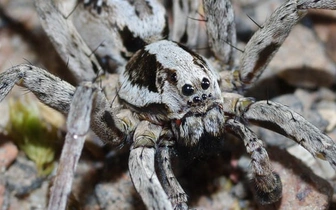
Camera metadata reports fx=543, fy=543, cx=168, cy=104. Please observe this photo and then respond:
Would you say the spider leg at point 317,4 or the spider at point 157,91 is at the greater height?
the spider leg at point 317,4

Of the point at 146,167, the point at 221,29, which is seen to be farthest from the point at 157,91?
the point at 221,29

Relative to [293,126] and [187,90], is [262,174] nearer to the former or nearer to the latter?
[293,126]

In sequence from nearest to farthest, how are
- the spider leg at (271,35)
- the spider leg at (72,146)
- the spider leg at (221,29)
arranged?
1. the spider leg at (72,146)
2. the spider leg at (271,35)
3. the spider leg at (221,29)

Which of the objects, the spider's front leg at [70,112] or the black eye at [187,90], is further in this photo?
the black eye at [187,90]

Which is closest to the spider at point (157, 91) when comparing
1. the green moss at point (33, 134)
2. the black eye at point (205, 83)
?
the black eye at point (205, 83)

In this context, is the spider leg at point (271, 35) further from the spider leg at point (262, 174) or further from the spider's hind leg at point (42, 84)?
the spider's hind leg at point (42, 84)

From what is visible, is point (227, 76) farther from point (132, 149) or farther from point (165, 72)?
point (132, 149)

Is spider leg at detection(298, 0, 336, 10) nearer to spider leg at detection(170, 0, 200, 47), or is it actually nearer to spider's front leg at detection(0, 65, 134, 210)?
spider leg at detection(170, 0, 200, 47)
